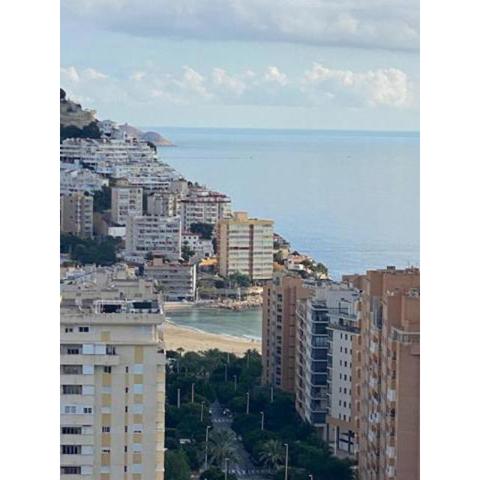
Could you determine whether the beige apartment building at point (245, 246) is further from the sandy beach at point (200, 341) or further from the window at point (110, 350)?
the window at point (110, 350)

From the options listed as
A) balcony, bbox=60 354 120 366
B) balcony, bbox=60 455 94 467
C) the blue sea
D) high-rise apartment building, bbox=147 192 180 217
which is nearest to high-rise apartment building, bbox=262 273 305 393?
the blue sea

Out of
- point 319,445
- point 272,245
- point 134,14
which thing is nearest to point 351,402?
point 319,445

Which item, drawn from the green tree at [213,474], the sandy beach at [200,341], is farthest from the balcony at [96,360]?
the green tree at [213,474]

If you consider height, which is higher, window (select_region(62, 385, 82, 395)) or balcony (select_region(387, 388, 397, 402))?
window (select_region(62, 385, 82, 395))

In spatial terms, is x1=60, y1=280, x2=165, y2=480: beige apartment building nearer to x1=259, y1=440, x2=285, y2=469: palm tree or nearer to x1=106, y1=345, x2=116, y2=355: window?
x1=106, y1=345, x2=116, y2=355: window

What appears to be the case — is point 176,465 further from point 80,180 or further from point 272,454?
point 80,180
